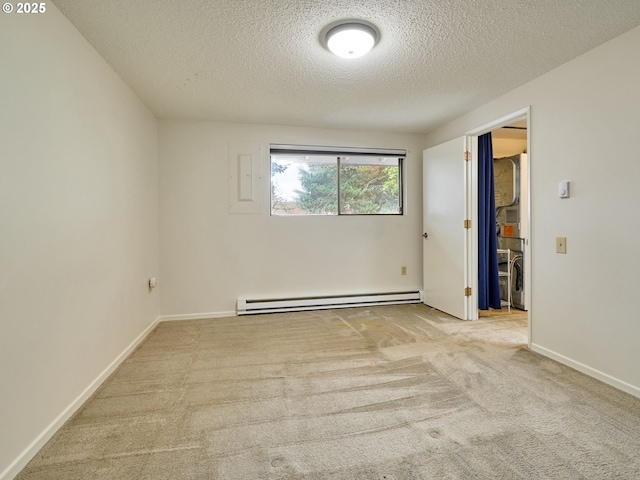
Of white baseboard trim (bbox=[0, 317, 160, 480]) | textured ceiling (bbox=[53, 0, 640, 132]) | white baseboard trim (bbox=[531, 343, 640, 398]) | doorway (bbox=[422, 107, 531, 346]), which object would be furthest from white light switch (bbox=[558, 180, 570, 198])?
white baseboard trim (bbox=[0, 317, 160, 480])

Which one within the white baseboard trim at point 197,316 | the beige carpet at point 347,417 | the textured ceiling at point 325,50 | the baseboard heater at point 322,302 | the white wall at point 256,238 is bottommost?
the beige carpet at point 347,417

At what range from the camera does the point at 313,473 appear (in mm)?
1271

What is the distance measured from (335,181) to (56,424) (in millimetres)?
3318

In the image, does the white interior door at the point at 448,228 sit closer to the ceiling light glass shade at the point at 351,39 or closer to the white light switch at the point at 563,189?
the white light switch at the point at 563,189

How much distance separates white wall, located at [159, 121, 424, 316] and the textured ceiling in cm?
59

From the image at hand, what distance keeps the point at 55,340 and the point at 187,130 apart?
2.59 metres

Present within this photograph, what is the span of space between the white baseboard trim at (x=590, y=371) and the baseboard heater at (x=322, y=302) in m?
1.67

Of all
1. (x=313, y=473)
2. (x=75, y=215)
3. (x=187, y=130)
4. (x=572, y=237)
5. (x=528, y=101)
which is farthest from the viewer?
(x=187, y=130)

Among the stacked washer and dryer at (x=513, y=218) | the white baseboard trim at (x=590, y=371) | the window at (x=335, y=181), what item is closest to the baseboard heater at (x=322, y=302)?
the window at (x=335, y=181)

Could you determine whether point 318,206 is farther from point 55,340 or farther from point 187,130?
point 55,340

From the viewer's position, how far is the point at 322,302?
380 centimetres

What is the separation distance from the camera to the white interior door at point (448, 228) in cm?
328

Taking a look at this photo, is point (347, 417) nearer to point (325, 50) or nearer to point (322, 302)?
point (322, 302)

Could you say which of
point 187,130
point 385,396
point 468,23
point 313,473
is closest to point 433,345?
point 385,396
